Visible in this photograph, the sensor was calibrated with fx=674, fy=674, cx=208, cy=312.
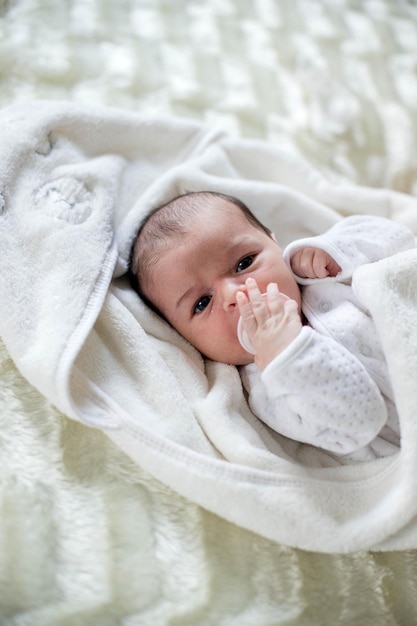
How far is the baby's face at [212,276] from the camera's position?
3.68 ft

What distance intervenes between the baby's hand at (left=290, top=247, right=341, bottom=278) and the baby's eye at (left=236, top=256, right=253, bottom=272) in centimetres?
10

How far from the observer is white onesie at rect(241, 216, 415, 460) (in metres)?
0.94

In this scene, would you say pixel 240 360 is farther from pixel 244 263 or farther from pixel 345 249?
pixel 345 249

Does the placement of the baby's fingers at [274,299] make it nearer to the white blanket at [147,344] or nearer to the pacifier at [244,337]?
the pacifier at [244,337]

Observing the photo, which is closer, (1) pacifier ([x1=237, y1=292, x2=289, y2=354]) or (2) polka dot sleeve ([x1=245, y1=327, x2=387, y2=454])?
(2) polka dot sleeve ([x1=245, y1=327, x2=387, y2=454])

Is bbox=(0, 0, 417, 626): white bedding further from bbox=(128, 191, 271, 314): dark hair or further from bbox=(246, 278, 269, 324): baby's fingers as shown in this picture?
bbox=(246, 278, 269, 324): baby's fingers

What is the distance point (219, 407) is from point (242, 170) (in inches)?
26.2

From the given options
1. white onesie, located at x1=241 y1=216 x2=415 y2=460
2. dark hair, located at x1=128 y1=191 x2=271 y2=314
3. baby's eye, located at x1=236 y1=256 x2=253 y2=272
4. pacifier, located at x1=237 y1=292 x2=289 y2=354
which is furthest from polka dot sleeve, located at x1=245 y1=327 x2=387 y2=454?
dark hair, located at x1=128 y1=191 x2=271 y2=314

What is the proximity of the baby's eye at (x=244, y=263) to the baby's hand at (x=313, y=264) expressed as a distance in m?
0.10

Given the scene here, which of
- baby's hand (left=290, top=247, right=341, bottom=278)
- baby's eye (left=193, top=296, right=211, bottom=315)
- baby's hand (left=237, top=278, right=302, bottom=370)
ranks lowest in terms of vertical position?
baby's eye (left=193, top=296, right=211, bottom=315)

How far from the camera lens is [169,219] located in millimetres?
1207

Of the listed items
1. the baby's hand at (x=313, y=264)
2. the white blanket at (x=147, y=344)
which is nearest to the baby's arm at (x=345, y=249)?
the baby's hand at (x=313, y=264)

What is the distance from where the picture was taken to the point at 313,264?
1184 millimetres

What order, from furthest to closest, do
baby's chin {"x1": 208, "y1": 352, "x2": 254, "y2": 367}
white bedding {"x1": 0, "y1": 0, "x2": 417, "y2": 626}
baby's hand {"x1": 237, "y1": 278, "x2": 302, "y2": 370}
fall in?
baby's chin {"x1": 208, "y1": 352, "x2": 254, "y2": 367}, baby's hand {"x1": 237, "y1": 278, "x2": 302, "y2": 370}, white bedding {"x1": 0, "y1": 0, "x2": 417, "y2": 626}
